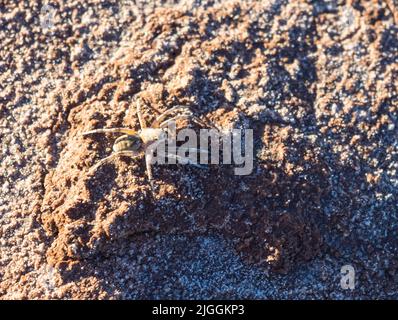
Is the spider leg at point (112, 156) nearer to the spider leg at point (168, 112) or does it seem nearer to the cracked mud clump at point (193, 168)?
the cracked mud clump at point (193, 168)

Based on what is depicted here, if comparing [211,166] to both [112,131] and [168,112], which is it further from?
[112,131]

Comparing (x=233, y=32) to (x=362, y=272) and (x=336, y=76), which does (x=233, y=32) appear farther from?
(x=362, y=272)

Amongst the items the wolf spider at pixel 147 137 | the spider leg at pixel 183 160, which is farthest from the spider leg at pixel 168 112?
the spider leg at pixel 183 160

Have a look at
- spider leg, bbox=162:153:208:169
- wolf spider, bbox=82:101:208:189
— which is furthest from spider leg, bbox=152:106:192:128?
spider leg, bbox=162:153:208:169

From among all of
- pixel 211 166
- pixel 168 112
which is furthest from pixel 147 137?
pixel 211 166

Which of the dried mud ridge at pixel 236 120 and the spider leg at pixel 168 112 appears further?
the spider leg at pixel 168 112

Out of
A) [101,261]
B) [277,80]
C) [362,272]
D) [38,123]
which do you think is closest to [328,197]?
[362,272]
